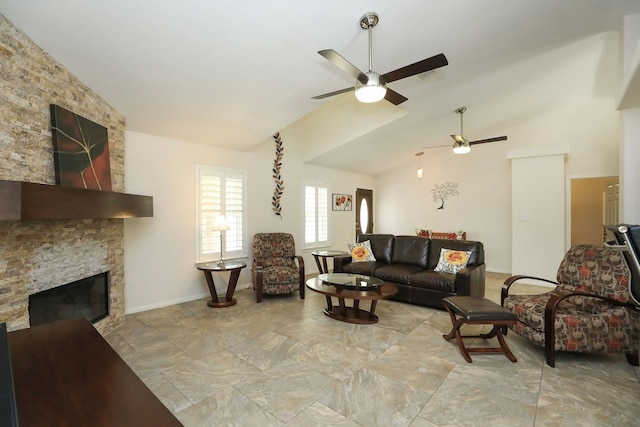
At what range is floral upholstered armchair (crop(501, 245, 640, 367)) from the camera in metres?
2.60

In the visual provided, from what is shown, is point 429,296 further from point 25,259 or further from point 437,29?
point 25,259

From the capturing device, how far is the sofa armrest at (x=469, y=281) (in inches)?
151

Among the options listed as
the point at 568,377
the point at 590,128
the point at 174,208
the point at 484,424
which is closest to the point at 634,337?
the point at 568,377

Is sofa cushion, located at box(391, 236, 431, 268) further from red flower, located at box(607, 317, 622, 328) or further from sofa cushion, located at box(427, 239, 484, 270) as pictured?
red flower, located at box(607, 317, 622, 328)

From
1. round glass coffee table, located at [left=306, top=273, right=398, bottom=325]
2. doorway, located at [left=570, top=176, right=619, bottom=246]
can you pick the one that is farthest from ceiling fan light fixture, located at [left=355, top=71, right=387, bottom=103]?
doorway, located at [left=570, top=176, right=619, bottom=246]

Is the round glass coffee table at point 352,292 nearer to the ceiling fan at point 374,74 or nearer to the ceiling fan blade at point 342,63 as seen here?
the ceiling fan at point 374,74

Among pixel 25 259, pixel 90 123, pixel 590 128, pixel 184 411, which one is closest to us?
pixel 184 411

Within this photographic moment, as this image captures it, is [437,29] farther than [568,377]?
Yes

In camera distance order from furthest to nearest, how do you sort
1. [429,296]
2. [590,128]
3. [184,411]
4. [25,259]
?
1. [590,128]
2. [429,296]
3. [25,259]
4. [184,411]

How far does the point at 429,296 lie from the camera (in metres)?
4.17

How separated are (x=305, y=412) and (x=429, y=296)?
272cm

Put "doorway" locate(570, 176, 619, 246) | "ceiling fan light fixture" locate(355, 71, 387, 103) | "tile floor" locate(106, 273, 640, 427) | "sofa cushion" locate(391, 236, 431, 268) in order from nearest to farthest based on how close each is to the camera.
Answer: "tile floor" locate(106, 273, 640, 427)
"ceiling fan light fixture" locate(355, 71, 387, 103)
"sofa cushion" locate(391, 236, 431, 268)
"doorway" locate(570, 176, 619, 246)

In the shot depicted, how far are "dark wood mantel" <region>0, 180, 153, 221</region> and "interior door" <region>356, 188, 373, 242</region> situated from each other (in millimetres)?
5849

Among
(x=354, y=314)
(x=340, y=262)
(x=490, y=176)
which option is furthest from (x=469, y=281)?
(x=490, y=176)
